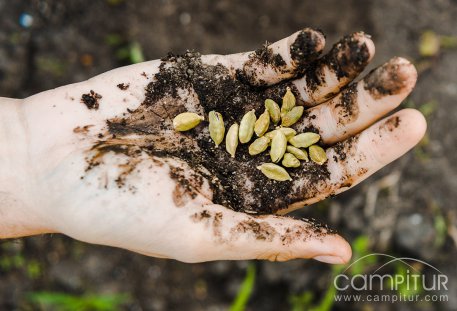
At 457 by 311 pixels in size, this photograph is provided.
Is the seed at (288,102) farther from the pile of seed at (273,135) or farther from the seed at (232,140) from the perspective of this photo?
the seed at (232,140)

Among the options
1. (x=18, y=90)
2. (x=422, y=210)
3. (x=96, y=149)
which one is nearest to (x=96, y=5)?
(x=18, y=90)

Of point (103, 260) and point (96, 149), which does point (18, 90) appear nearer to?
point (103, 260)

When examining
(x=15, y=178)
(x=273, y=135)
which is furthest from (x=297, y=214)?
(x=15, y=178)

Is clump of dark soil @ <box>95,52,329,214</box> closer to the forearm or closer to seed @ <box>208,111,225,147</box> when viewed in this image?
seed @ <box>208,111,225,147</box>

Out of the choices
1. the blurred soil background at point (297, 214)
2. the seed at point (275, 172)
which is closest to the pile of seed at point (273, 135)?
the seed at point (275, 172)

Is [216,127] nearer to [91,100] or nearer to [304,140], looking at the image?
[304,140]

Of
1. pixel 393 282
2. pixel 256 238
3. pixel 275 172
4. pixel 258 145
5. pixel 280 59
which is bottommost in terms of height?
pixel 393 282
